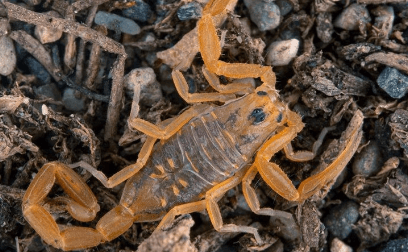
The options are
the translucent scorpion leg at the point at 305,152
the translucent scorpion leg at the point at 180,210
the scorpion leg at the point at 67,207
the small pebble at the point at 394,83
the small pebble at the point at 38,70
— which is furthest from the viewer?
the small pebble at the point at 38,70

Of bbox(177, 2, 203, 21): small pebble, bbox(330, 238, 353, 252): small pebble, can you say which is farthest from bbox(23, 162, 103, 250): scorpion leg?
bbox(330, 238, 353, 252): small pebble

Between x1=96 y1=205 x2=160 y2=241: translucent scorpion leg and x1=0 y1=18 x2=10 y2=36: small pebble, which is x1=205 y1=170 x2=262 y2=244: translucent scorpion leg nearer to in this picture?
x1=96 y1=205 x2=160 y2=241: translucent scorpion leg

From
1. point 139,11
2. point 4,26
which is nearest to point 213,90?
point 139,11

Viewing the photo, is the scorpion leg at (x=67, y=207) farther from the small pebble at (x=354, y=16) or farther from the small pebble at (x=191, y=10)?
the small pebble at (x=354, y=16)

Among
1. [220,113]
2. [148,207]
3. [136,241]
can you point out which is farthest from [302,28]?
[136,241]

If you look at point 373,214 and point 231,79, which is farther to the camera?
point 231,79

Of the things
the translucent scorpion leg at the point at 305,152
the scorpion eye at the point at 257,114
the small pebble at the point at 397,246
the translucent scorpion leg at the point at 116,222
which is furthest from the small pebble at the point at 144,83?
the small pebble at the point at 397,246

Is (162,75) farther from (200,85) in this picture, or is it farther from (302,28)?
(302,28)
